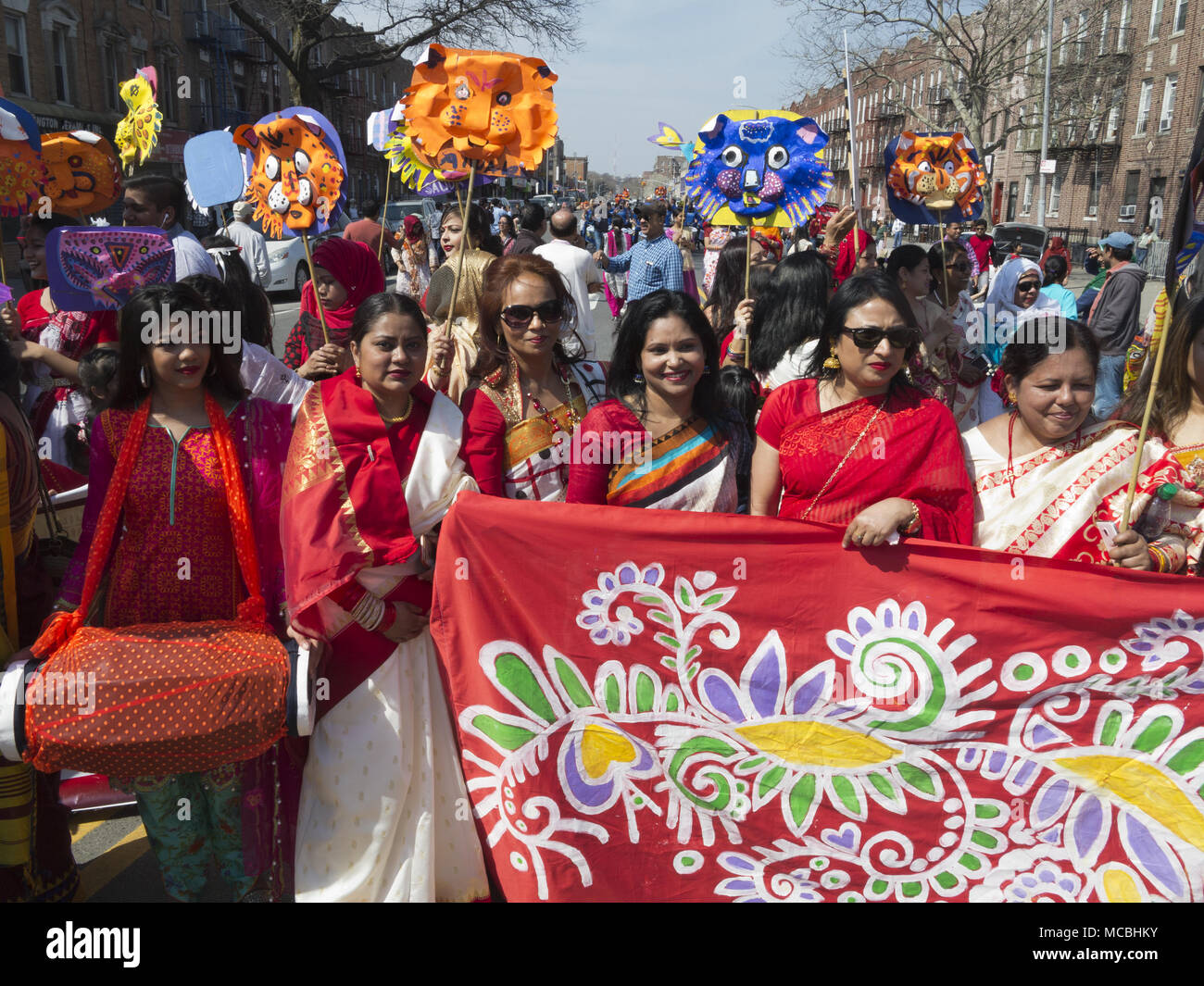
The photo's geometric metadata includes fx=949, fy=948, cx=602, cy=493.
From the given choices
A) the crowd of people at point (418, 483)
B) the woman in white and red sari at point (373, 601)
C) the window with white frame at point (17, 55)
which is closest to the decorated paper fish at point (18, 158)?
the crowd of people at point (418, 483)

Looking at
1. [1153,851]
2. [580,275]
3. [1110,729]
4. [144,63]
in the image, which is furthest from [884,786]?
[144,63]

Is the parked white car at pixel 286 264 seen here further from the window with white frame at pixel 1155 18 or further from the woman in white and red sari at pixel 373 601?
the window with white frame at pixel 1155 18

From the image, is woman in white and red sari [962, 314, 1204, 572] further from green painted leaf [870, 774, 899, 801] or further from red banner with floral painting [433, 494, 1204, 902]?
green painted leaf [870, 774, 899, 801]

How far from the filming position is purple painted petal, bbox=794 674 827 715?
250 centimetres

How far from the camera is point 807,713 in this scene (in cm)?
252

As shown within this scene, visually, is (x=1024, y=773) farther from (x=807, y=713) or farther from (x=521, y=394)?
(x=521, y=394)

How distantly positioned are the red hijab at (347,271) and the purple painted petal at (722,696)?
228 cm

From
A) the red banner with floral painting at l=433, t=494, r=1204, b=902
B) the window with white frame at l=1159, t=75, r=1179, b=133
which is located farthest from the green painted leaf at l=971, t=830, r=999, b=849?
the window with white frame at l=1159, t=75, r=1179, b=133

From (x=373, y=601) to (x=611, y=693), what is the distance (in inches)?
27.0

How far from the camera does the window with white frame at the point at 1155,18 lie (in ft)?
Answer: 117

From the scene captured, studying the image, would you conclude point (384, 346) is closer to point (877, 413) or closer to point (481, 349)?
point (481, 349)

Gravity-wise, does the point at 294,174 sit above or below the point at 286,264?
below

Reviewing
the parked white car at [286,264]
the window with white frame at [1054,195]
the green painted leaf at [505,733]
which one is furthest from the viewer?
the window with white frame at [1054,195]

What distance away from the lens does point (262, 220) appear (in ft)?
13.0
